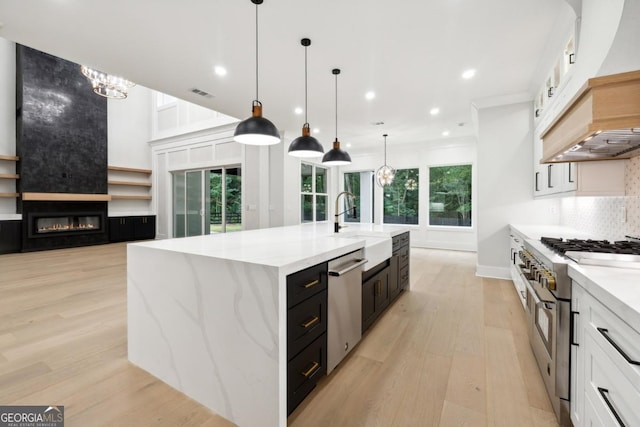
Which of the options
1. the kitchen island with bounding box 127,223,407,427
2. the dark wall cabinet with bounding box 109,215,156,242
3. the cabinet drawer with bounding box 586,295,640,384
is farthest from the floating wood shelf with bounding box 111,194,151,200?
the cabinet drawer with bounding box 586,295,640,384

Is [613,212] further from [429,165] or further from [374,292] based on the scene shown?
[429,165]

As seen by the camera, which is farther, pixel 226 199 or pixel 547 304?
pixel 226 199

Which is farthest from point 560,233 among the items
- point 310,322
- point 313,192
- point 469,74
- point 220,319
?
point 313,192

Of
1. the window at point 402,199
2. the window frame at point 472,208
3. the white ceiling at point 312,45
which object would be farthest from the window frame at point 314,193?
the white ceiling at point 312,45

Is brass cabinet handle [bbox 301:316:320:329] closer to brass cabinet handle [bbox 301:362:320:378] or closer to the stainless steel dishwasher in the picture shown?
the stainless steel dishwasher

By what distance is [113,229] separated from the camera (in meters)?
7.92

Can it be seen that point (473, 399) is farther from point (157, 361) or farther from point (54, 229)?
point (54, 229)

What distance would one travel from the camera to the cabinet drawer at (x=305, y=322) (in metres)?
1.44

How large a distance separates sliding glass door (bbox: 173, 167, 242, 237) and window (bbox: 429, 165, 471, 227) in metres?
5.21

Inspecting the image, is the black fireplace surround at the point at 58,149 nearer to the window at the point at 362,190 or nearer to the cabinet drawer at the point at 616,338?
the window at the point at 362,190

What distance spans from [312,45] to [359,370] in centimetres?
316

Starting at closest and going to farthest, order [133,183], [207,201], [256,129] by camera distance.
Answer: [256,129]
[207,201]
[133,183]

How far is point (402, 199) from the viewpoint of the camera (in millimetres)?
7945
